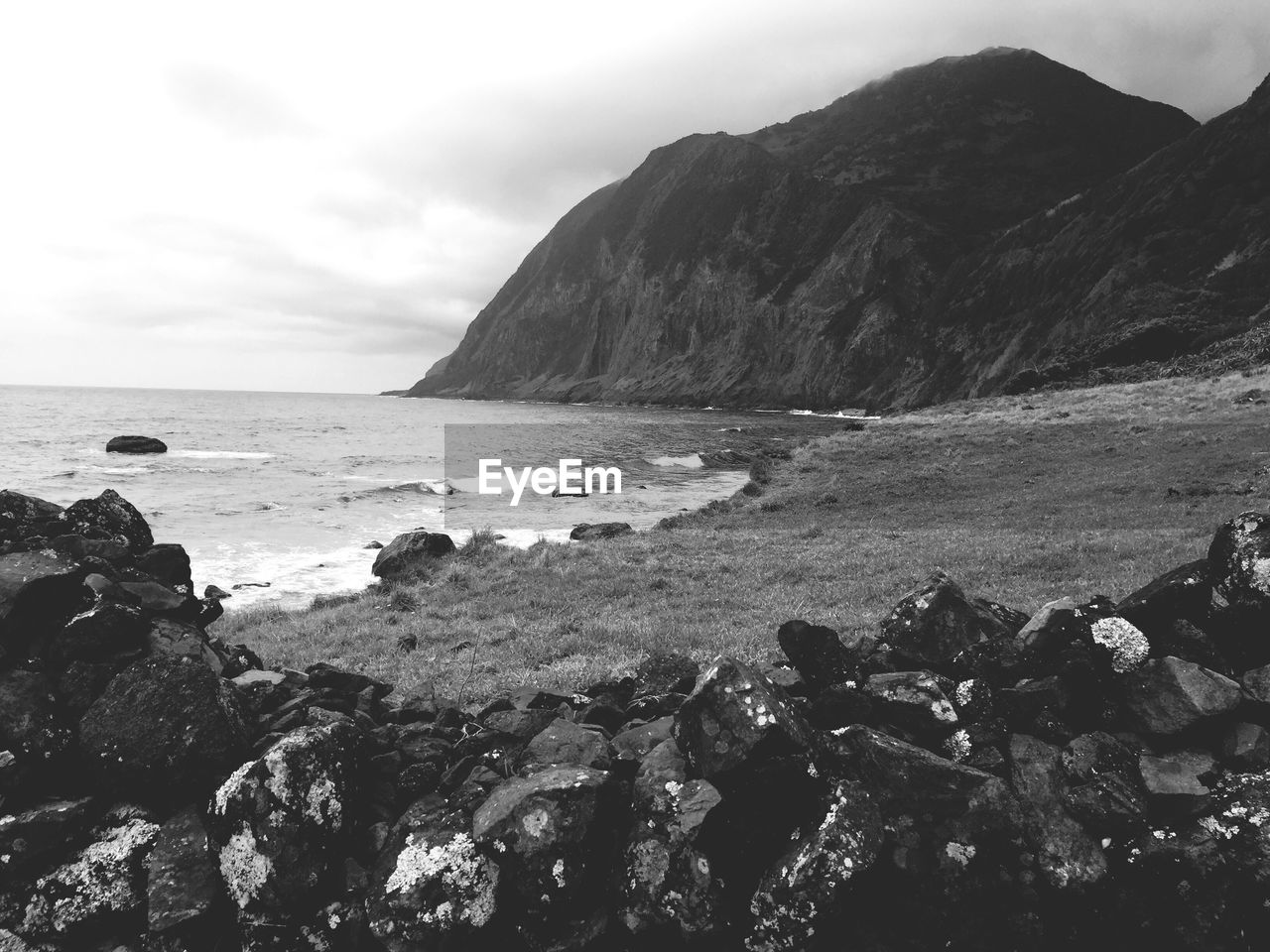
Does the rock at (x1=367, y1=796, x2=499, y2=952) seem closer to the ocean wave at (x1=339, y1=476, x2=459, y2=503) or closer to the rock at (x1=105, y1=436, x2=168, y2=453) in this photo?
the ocean wave at (x1=339, y1=476, x2=459, y2=503)

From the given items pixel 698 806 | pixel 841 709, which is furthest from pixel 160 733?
pixel 841 709

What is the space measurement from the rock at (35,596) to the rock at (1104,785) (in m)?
7.12

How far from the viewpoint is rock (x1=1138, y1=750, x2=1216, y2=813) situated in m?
4.17

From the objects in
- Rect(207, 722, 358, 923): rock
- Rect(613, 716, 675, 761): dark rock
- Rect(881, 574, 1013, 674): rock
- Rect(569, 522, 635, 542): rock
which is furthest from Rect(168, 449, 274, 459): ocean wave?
Rect(881, 574, 1013, 674): rock

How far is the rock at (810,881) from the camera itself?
4.00 metres

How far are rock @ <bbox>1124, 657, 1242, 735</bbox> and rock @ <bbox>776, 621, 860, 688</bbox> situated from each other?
190cm

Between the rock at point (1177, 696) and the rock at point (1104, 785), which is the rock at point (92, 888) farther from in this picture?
the rock at point (1177, 696)

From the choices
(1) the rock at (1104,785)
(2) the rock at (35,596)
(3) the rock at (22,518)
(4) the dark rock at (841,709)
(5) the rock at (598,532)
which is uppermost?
(3) the rock at (22,518)

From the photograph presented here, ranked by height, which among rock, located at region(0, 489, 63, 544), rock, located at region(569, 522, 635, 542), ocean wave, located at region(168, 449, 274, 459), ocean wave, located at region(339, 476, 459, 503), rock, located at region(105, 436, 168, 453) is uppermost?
rock, located at region(0, 489, 63, 544)

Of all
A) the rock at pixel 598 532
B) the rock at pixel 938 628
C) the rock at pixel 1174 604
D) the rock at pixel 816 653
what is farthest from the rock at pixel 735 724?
the rock at pixel 598 532

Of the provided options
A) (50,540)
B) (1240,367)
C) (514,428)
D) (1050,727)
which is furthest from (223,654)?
(514,428)

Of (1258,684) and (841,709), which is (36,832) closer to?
(841,709)

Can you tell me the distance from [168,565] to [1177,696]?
30.2 feet

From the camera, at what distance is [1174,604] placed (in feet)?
16.8
